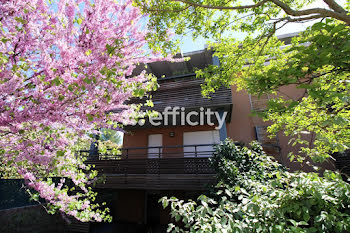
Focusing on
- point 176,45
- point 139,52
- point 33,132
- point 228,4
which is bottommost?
point 33,132

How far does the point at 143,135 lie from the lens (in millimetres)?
10039

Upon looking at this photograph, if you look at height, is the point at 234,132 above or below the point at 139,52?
below

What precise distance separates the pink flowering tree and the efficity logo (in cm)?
456

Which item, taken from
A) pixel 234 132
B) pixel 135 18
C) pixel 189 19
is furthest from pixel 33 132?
pixel 234 132

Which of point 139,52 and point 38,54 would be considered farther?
point 139,52

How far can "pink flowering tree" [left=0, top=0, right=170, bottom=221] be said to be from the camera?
7.58ft

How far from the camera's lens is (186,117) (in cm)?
830

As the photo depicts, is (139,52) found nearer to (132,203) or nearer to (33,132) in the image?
(33,132)

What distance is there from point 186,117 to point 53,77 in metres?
6.30

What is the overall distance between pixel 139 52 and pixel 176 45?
3.66 feet

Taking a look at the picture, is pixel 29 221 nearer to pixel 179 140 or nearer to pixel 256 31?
pixel 179 140

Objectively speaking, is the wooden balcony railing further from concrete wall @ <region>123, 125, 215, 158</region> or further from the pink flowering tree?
the pink flowering tree

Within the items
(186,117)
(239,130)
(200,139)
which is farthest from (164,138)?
(239,130)

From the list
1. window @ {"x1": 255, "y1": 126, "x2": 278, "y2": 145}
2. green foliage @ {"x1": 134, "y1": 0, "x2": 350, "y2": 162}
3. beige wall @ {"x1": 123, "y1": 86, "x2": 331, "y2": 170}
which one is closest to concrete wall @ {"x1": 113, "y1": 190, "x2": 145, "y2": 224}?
beige wall @ {"x1": 123, "y1": 86, "x2": 331, "y2": 170}
